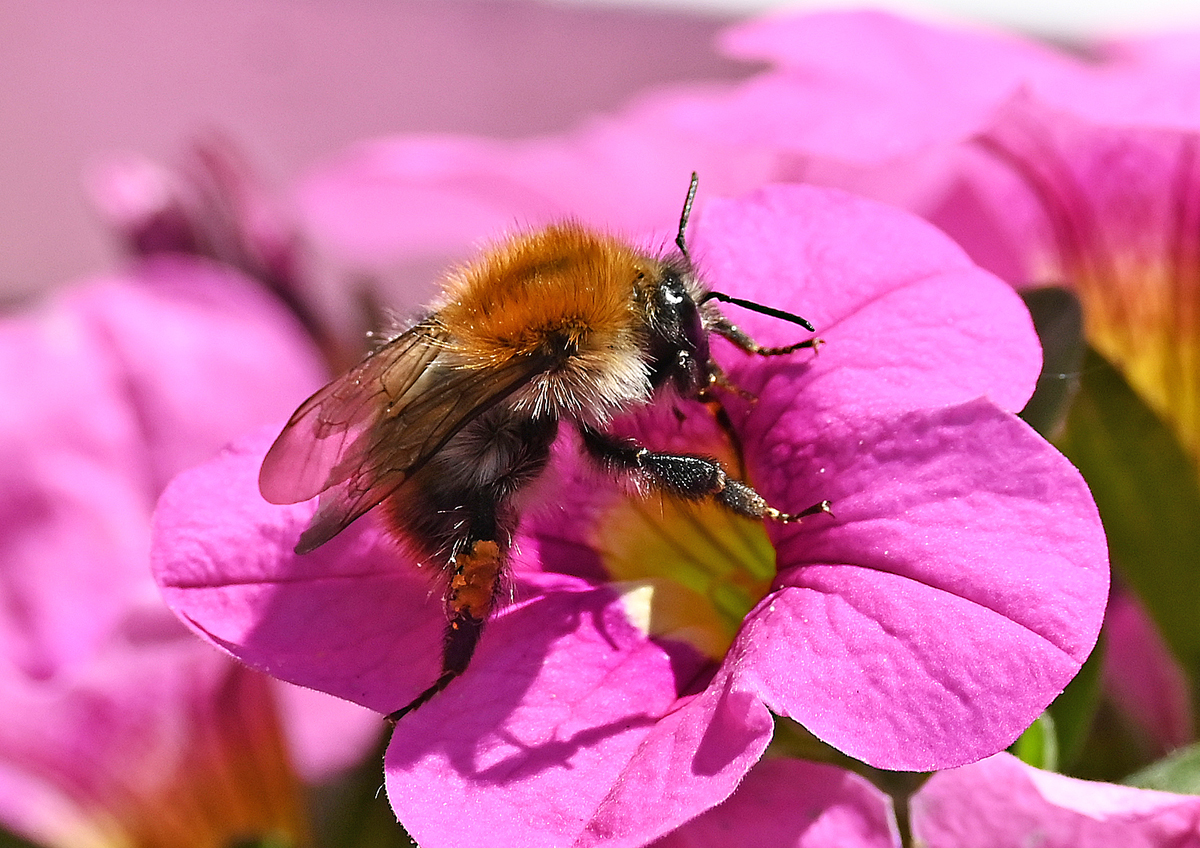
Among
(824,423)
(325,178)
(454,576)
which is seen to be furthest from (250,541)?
(325,178)

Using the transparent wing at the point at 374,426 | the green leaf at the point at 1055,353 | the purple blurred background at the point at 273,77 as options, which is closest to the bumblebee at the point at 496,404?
the transparent wing at the point at 374,426

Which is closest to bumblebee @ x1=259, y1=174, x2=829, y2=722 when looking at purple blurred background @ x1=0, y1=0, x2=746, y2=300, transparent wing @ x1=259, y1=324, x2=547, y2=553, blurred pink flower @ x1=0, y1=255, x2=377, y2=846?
transparent wing @ x1=259, y1=324, x2=547, y2=553

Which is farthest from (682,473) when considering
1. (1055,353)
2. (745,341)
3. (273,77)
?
(273,77)

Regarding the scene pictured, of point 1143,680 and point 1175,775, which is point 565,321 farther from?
point 1143,680

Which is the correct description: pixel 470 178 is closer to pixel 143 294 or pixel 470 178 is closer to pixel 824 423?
pixel 143 294

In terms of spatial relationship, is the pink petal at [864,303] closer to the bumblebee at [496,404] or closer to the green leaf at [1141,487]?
the bumblebee at [496,404]
